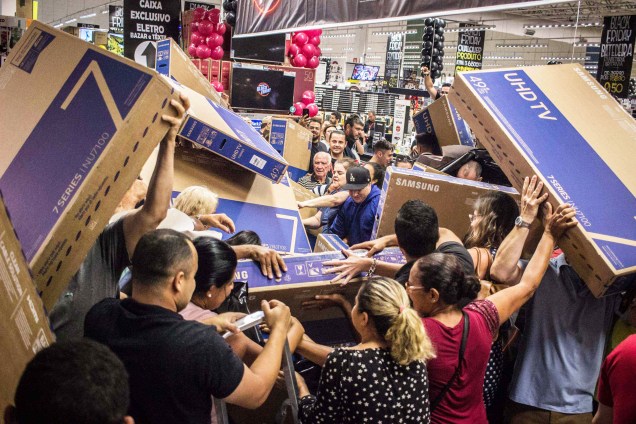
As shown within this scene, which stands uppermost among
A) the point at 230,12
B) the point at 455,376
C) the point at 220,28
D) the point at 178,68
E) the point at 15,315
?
the point at 230,12

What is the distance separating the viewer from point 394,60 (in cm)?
2130

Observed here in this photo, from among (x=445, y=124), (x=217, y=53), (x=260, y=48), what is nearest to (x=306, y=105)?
(x=260, y=48)

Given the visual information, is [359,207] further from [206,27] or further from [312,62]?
[206,27]

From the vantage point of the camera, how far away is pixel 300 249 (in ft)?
12.6

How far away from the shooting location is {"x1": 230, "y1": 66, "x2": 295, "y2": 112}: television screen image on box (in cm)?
930

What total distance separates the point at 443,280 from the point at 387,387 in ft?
1.60

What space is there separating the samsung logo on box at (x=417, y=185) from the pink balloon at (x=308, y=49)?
6925mm

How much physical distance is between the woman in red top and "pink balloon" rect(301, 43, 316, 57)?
807cm

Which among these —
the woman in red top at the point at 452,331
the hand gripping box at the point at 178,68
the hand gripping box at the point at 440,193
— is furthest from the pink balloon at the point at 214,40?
the woman in red top at the point at 452,331

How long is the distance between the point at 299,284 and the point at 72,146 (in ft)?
3.59

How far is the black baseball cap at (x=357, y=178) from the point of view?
4305 millimetres

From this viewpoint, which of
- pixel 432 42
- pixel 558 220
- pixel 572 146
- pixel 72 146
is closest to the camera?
pixel 72 146

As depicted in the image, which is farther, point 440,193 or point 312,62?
point 312,62

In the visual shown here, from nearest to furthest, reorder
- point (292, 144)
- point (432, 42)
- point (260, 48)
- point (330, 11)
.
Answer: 1. point (330, 11)
2. point (292, 144)
3. point (260, 48)
4. point (432, 42)
